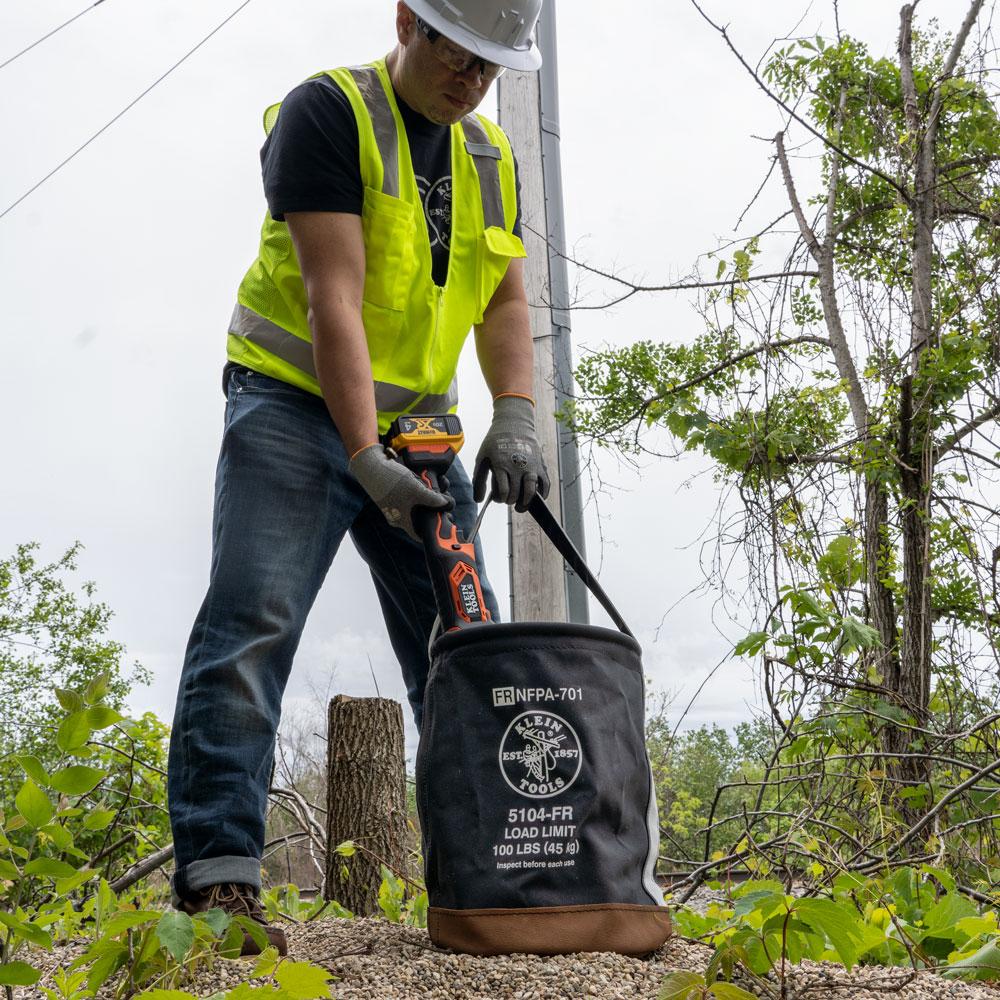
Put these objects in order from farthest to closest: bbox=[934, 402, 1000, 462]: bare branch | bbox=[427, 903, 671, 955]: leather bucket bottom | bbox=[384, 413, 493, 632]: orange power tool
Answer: bbox=[934, 402, 1000, 462]: bare branch < bbox=[384, 413, 493, 632]: orange power tool < bbox=[427, 903, 671, 955]: leather bucket bottom

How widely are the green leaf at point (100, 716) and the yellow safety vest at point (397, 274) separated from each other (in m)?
0.91

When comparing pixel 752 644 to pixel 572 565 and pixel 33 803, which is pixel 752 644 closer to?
pixel 572 565

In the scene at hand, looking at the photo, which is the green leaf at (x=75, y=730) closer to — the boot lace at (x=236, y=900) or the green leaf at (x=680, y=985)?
the boot lace at (x=236, y=900)

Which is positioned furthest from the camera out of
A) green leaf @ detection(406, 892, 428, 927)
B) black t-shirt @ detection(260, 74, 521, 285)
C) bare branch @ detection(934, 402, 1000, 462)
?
bare branch @ detection(934, 402, 1000, 462)

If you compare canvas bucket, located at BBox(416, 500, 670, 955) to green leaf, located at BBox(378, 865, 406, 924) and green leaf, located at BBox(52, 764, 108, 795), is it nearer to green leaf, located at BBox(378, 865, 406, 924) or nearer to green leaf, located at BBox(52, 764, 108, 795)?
green leaf, located at BBox(52, 764, 108, 795)

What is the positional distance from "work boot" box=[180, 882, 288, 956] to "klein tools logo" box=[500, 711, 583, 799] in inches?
19.6

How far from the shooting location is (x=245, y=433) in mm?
2033

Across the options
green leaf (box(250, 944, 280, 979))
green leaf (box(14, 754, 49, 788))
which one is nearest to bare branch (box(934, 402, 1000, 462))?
green leaf (box(250, 944, 280, 979))

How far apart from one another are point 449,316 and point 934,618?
271cm

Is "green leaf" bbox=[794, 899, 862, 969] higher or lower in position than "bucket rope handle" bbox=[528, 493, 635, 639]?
lower

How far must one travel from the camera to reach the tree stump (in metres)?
3.50

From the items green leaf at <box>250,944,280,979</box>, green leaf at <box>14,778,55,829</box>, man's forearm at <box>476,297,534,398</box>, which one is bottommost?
green leaf at <box>250,944,280,979</box>

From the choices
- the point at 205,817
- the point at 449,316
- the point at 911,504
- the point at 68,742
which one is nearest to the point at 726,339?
the point at 911,504

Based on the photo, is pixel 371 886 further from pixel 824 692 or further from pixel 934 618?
pixel 934 618
